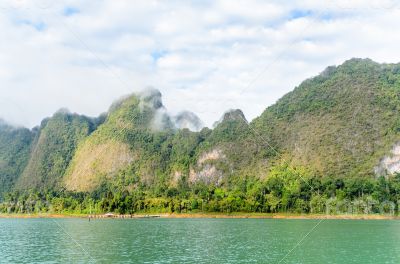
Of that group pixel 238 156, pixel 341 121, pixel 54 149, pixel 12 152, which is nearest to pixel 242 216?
pixel 238 156

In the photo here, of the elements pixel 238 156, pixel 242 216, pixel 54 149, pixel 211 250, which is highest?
pixel 54 149

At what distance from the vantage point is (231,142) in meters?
96.0

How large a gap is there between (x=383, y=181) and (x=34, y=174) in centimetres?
9430

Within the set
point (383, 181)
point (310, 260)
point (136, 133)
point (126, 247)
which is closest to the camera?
point (310, 260)

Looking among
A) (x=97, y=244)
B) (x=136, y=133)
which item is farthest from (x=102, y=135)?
(x=97, y=244)

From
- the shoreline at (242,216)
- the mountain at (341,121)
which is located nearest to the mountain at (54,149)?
the shoreline at (242,216)

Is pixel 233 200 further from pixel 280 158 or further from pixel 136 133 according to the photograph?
pixel 136 133

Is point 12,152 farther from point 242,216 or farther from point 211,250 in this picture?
point 211,250

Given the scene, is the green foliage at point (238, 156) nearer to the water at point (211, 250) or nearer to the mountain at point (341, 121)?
the mountain at point (341, 121)

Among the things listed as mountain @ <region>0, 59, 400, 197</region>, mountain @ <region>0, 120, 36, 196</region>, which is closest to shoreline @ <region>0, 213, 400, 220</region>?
mountain @ <region>0, 59, 400, 197</region>

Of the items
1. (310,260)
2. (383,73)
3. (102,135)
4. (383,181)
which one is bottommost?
(310,260)

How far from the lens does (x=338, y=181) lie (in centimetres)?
6812

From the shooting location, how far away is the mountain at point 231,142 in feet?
262

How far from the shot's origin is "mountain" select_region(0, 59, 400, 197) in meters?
79.8
